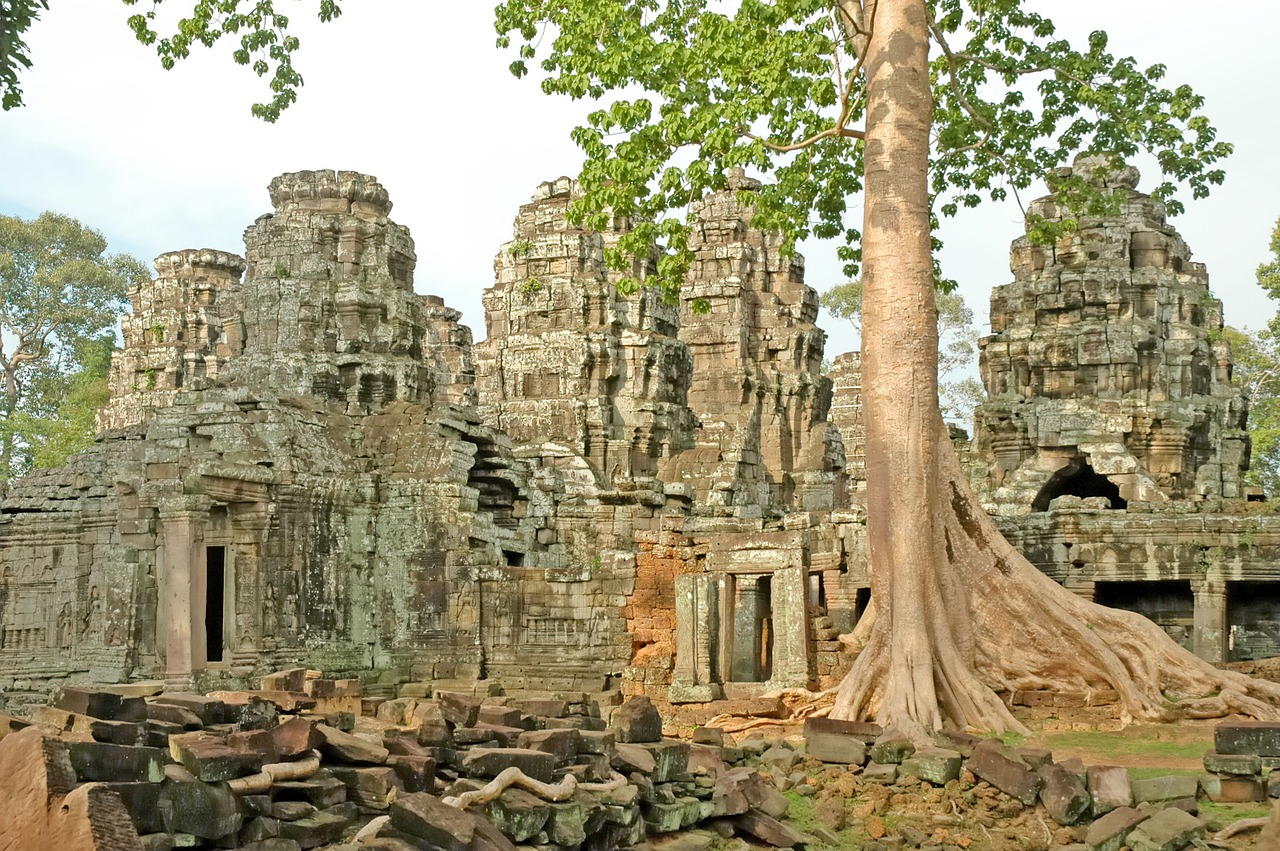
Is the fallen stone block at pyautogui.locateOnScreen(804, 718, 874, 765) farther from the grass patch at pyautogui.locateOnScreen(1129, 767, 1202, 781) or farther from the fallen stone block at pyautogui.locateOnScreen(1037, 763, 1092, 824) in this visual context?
the grass patch at pyautogui.locateOnScreen(1129, 767, 1202, 781)

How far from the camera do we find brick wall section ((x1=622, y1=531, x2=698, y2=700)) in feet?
53.9

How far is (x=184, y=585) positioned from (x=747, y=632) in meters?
6.51

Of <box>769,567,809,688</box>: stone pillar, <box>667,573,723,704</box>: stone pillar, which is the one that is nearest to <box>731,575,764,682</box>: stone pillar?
<box>667,573,723,704</box>: stone pillar

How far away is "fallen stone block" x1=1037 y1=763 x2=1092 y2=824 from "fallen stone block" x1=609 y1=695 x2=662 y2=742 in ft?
8.34

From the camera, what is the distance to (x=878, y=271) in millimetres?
13516

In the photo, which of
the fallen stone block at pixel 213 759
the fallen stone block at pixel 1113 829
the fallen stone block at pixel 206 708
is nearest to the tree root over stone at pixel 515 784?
the fallen stone block at pixel 213 759

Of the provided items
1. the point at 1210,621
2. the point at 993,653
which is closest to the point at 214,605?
the point at 993,653

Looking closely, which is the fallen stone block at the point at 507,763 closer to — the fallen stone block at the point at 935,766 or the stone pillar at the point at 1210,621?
the fallen stone block at the point at 935,766

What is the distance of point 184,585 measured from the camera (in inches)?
686

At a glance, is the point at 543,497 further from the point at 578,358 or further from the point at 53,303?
the point at 53,303

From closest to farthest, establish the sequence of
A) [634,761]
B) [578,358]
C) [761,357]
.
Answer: [634,761], [578,358], [761,357]

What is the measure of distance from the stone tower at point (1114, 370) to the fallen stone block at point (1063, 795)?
50.3 ft

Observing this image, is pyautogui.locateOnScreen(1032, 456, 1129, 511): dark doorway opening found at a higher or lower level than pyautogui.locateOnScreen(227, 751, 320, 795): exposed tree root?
higher

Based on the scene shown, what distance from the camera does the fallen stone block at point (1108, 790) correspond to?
30.7ft
